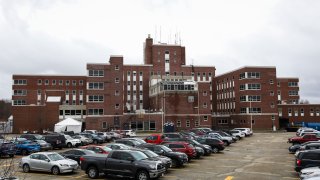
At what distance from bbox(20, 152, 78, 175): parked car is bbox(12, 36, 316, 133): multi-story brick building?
54.9m

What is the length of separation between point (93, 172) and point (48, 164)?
3885 millimetres

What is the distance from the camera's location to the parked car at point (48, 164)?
23.6 m

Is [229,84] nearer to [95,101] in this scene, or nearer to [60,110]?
[95,101]

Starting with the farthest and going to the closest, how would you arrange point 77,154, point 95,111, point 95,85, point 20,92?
1. point 20,92
2. point 95,85
3. point 95,111
4. point 77,154

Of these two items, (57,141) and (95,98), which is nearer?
(57,141)

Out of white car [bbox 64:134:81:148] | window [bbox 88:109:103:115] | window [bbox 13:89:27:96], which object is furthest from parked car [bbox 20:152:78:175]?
window [bbox 13:89:27:96]

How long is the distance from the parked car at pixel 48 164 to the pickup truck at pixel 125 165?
171 centimetres

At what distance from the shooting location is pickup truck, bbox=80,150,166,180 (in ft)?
66.7

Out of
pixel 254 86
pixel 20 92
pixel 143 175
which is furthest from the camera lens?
A: pixel 20 92

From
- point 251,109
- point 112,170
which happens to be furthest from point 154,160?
point 251,109

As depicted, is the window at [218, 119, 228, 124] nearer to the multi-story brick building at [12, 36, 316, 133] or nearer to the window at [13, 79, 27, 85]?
the multi-story brick building at [12, 36, 316, 133]

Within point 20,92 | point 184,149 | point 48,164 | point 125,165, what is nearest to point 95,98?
point 20,92

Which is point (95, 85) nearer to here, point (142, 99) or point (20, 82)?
point (142, 99)

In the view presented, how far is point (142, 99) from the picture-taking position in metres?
102
